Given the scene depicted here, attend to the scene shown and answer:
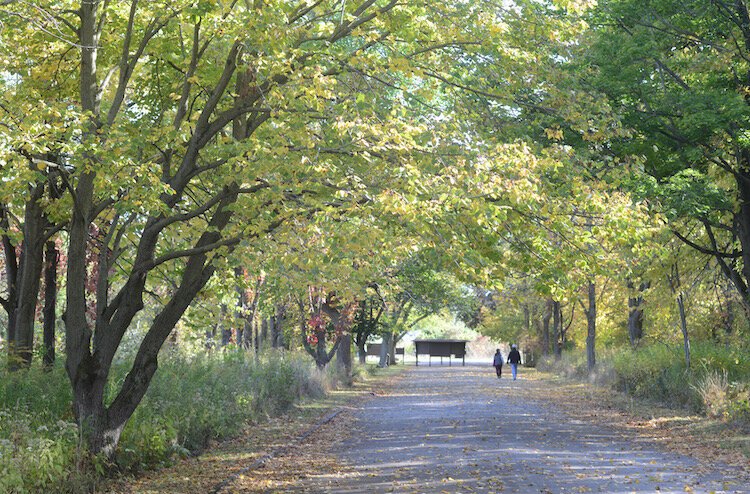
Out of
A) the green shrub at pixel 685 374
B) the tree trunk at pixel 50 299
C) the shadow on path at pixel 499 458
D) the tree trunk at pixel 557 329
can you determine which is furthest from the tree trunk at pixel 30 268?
the tree trunk at pixel 557 329

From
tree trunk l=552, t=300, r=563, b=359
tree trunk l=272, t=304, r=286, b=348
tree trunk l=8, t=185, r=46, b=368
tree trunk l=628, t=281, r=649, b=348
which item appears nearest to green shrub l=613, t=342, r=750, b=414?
tree trunk l=628, t=281, r=649, b=348

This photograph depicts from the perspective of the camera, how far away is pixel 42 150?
10.2 meters

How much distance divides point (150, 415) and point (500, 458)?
5729mm

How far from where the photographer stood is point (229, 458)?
1597 cm

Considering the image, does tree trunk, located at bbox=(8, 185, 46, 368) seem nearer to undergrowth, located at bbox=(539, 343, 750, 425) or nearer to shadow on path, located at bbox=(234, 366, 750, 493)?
shadow on path, located at bbox=(234, 366, 750, 493)

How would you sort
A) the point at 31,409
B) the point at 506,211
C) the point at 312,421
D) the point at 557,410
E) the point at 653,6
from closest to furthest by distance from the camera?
1. the point at 506,211
2. the point at 31,409
3. the point at 653,6
4. the point at 312,421
5. the point at 557,410

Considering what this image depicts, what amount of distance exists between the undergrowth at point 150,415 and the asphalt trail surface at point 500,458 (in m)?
2.48

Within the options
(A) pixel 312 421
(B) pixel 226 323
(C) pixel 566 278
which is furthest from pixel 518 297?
(A) pixel 312 421

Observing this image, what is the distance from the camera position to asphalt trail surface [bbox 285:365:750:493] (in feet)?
40.1

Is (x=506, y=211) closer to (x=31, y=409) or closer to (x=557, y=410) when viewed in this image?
(x=31, y=409)

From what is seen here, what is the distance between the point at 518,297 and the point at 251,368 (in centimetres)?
1320

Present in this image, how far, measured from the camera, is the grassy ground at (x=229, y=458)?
Answer: 1276 centimetres

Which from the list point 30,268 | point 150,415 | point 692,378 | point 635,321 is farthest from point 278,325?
point 150,415

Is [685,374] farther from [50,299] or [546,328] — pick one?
[546,328]
